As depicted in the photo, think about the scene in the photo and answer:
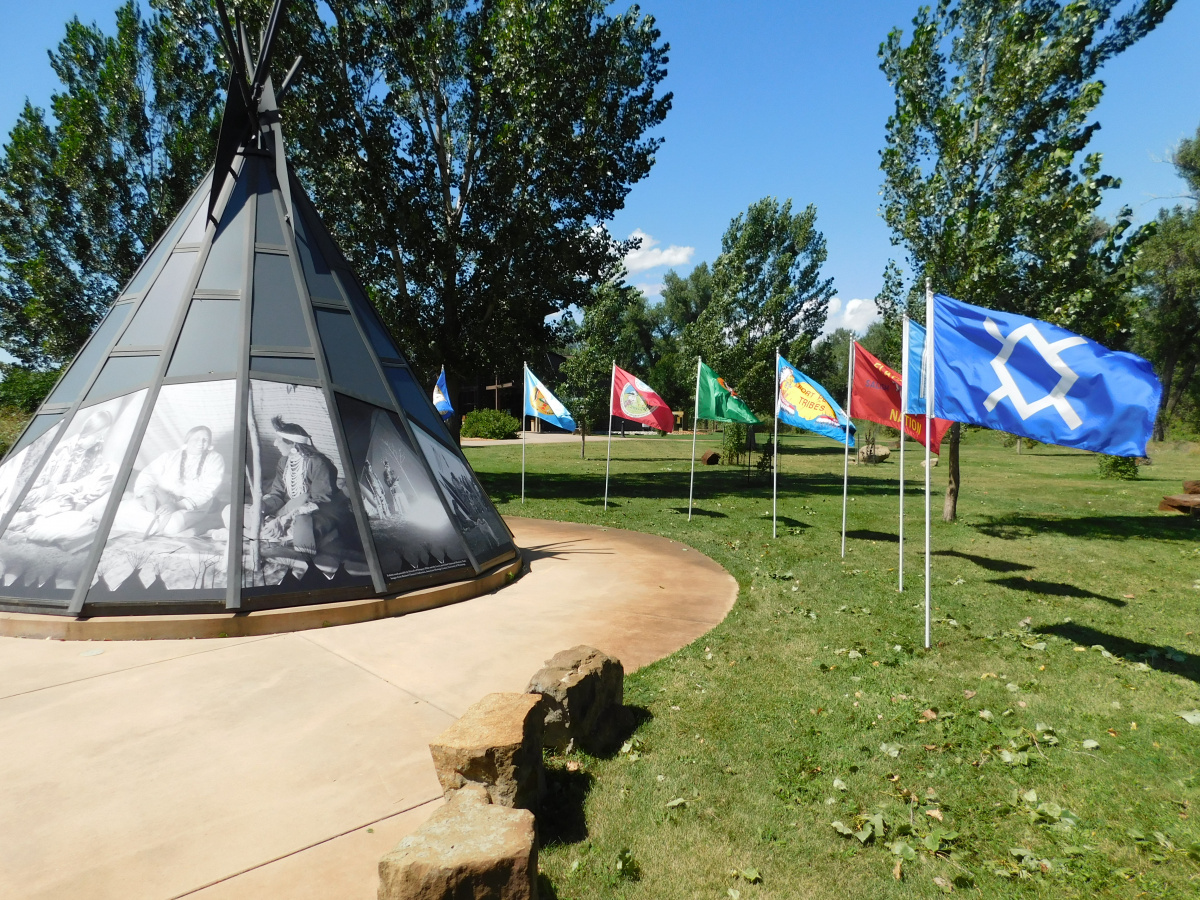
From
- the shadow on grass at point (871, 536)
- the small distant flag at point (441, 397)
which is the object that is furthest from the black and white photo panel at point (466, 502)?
the small distant flag at point (441, 397)

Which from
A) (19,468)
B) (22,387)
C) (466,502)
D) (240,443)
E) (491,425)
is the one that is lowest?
(466,502)

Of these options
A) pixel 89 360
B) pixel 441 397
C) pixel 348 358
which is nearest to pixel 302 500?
pixel 348 358

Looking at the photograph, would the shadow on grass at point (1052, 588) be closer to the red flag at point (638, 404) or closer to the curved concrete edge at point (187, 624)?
the red flag at point (638, 404)

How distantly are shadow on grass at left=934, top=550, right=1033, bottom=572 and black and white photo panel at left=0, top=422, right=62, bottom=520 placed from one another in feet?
42.3

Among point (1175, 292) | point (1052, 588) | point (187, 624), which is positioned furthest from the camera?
point (1175, 292)

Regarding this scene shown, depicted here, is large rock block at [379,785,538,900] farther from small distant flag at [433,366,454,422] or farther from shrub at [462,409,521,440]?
shrub at [462,409,521,440]

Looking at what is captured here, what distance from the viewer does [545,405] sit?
15.1 meters

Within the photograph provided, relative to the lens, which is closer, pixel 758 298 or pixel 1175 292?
pixel 758 298

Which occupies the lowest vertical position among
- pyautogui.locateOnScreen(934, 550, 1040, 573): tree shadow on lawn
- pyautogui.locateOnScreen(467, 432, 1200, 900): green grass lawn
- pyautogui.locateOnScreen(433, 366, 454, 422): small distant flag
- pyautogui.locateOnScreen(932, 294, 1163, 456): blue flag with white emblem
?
pyautogui.locateOnScreen(467, 432, 1200, 900): green grass lawn

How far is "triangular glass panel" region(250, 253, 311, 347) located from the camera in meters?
7.95

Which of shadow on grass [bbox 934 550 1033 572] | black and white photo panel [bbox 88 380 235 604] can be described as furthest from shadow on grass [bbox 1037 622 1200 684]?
black and white photo panel [bbox 88 380 235 604]

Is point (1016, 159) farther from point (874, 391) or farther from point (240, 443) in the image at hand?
point (240, 443)

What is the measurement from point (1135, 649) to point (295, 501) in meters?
Answer: 8.91

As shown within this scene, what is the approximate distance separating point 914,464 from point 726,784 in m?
29.8
